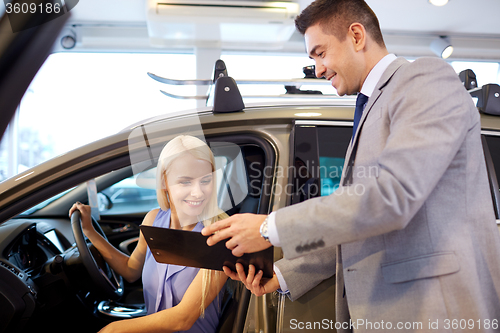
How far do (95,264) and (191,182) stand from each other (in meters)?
0.60

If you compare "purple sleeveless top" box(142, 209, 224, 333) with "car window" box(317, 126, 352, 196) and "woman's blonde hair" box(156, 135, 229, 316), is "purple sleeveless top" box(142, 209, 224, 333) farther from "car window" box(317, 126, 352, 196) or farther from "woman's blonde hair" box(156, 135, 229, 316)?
"car window" box(317, 126, 352, 196)

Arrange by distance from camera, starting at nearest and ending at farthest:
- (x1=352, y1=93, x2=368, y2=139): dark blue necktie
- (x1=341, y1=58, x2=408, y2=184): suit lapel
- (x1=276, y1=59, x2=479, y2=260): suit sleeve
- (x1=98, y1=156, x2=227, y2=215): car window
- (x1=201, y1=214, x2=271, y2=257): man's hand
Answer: (x1=276, y1=59, x2=479, y2=260): suit sleeve → (x1=201, y1=214, x2=271, y2=257): man's hand → (x1=341, y1=58, x2=408, y2=184): suit lapel → (x1=352, y1=93, x2=368, y2=139): dark blue necktie → (x1=98, y1=156, x2=227, y2=215): car window

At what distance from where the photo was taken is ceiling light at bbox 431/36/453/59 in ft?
18.9

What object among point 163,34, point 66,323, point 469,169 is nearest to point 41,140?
point 163,34

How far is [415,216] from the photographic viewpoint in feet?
2.97

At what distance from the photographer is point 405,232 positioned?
0.91 meters

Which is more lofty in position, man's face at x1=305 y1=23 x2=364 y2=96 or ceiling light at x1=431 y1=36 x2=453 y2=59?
ceiling light at x1=431 y1=36 x2=453 y2=59

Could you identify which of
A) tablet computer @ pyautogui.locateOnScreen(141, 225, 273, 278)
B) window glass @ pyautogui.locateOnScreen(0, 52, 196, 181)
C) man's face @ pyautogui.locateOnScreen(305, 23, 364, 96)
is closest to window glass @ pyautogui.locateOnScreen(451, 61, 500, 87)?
window glass @ pyautogui.locateOnScreen(0, 52, 196, 181)

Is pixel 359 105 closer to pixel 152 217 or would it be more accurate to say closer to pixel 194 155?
pixel 194 155

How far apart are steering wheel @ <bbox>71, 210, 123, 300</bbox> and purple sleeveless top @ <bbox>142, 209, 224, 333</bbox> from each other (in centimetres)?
29

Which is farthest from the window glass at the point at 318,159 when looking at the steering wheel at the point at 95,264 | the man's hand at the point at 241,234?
the steering wheel at the point at 95,264

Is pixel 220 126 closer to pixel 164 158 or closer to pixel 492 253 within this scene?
pixel 164 158

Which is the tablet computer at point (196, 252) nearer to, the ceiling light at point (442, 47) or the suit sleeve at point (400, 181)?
A: the suit sleeve at point (400, 181)

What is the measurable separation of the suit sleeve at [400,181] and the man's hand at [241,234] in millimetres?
81
